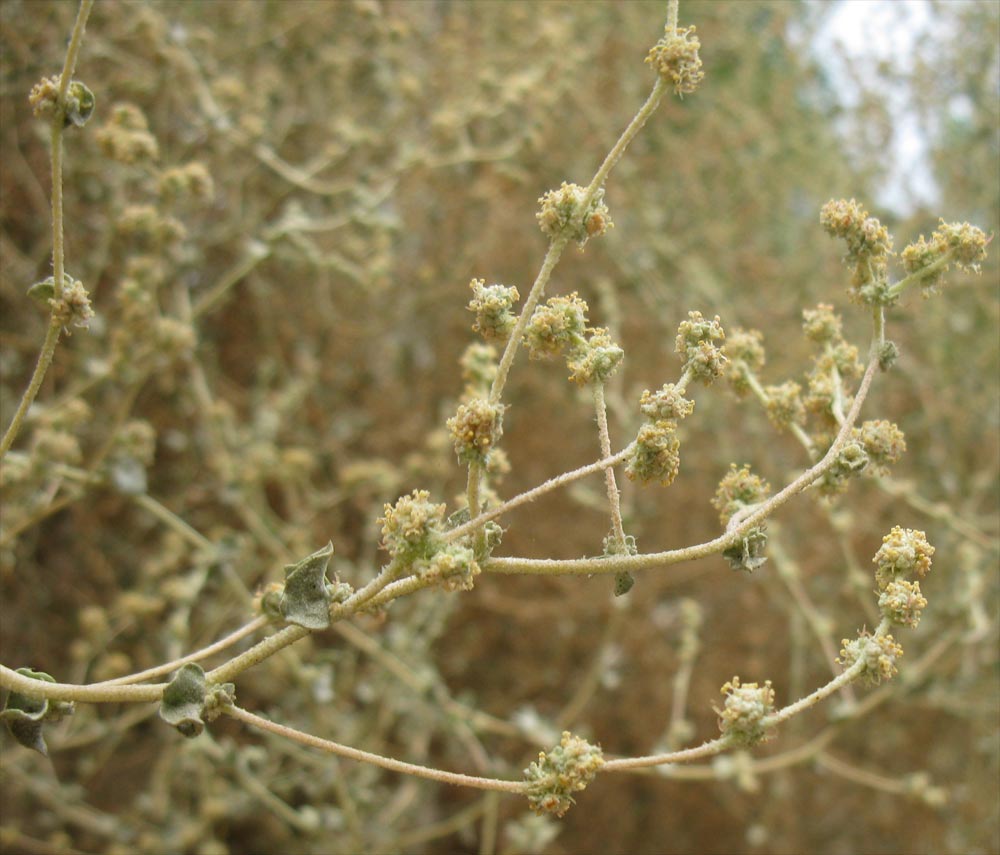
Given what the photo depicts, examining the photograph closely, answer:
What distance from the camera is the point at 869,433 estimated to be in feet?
2.41

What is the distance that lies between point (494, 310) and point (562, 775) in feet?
0.92

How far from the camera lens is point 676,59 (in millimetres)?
668

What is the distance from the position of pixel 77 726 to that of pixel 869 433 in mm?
1000

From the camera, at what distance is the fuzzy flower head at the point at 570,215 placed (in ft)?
2.17

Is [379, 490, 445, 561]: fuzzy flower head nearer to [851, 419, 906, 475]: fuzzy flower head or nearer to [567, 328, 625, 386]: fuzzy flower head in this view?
[567, 328, 625, 386]: fuzzy flower head

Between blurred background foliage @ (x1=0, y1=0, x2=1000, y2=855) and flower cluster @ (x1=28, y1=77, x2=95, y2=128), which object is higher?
blurred background foliage @ (x1=0, y1=0, x2=1000, y2=855)

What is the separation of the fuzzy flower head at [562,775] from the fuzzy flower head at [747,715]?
0.08 m

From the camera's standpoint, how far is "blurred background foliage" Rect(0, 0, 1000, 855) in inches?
55.2

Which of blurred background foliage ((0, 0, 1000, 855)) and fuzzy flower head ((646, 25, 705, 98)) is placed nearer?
fuzzy flower head ((646, 25, 705, 98))

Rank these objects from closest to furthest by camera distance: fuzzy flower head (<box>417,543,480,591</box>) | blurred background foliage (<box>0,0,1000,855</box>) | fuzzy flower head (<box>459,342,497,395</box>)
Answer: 1. fuzzy flower head (<box>417,543,480,591</box>)
2. fuzzy flower head (<box>459,342,497,395</box>)
3. blurred background foliage (<box>0,0,1000,855</box>)

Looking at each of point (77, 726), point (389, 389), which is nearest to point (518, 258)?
point (389, 389)

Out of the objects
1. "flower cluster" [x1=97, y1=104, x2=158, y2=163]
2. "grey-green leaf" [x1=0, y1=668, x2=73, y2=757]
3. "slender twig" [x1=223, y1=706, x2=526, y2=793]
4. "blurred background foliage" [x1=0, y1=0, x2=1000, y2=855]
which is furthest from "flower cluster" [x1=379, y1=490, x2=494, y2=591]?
"blurred background foliage" [x1=0, y1=0, x2=1000, y2=855]

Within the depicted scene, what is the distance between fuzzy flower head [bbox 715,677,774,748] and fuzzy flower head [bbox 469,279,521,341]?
0.83ft

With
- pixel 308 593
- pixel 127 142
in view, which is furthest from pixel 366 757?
pixel 127 142
